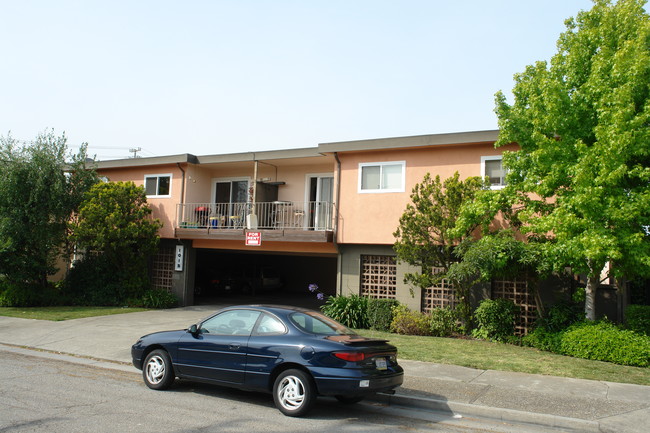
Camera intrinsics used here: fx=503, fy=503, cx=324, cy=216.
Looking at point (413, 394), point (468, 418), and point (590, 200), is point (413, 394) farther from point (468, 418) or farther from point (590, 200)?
point (590, 200)

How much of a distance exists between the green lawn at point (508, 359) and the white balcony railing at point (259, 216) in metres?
5.79

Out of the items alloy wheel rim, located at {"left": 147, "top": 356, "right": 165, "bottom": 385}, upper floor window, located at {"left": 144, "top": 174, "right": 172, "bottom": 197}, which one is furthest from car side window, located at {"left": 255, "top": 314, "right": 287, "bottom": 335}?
upper floor window, located at {"left": 144, "top": 174, "right": 172, "bottom": 197}

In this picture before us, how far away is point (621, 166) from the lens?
9414 millimetres

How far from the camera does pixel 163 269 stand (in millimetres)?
20094

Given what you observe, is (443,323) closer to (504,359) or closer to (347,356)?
(504,359)

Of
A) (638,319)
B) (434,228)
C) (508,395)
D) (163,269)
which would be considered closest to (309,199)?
(434,228)

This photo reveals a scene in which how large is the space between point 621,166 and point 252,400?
782 centimetres

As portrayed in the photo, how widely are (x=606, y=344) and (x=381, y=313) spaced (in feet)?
18.5

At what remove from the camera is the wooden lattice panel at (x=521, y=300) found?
13.0 meters

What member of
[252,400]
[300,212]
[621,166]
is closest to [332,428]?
[252,400]

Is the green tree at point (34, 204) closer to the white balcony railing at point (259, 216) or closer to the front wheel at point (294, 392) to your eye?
the white balcony railing at point (259, 216)

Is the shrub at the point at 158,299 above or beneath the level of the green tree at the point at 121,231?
beneath

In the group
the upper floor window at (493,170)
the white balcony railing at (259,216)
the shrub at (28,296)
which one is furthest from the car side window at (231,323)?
the shrub at (28,296)

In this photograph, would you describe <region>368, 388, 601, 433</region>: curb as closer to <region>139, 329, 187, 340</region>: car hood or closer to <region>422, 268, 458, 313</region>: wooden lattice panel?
<region>139, 329, 187, 340</region>: car hood
